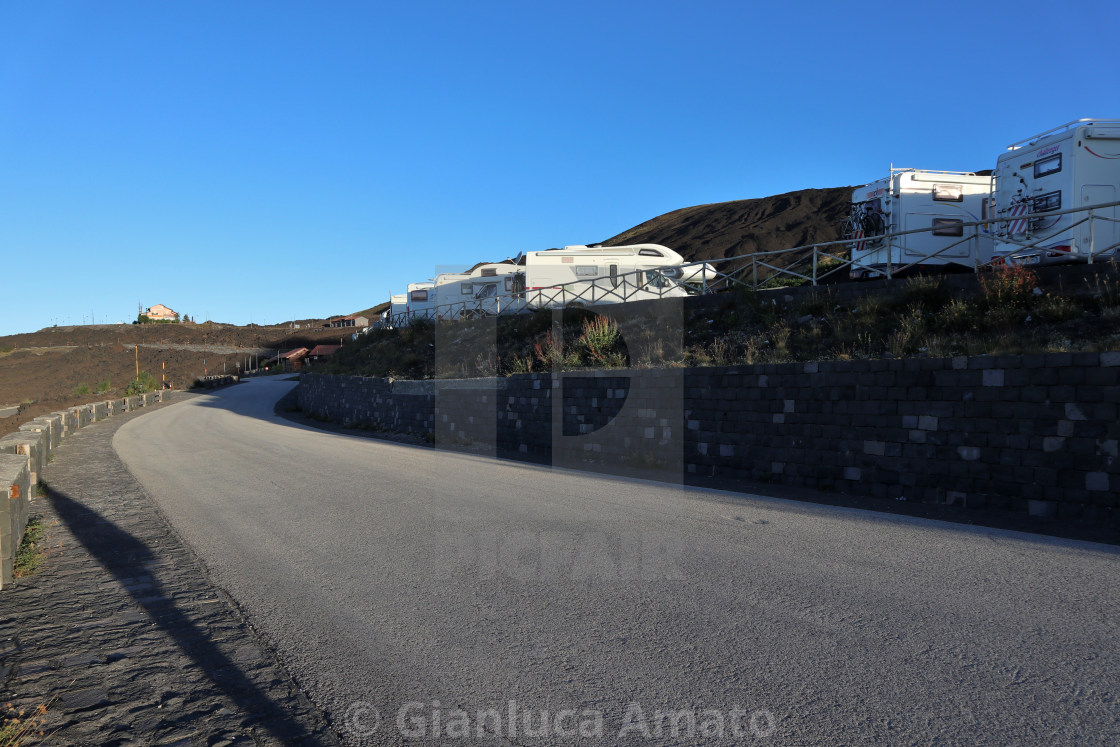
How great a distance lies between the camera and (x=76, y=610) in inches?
189

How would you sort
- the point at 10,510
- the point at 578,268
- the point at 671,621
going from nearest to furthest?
the point at 671,621 < the point at 10,510 < the point at 578,268

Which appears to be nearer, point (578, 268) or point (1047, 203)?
point (1047, 203)

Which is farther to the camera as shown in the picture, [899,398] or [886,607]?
[899,398]

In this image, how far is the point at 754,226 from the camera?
259 feet

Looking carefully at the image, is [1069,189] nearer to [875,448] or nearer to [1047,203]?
[1047,203]

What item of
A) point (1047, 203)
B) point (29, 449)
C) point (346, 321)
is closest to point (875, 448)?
point (1047, 203)

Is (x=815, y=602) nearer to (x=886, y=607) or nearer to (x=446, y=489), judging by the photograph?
(x=886, y=607)

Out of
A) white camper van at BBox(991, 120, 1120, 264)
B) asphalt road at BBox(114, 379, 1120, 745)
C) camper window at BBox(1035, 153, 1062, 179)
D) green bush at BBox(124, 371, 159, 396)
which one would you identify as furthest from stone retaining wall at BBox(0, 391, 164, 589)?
green bush at BBox(124, 371, 159, 396)

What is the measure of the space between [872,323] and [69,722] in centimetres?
1175

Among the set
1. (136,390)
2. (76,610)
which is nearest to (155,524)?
(76,610)

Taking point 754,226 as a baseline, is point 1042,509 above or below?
below

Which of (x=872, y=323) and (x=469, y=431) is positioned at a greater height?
(x=872, y=323)

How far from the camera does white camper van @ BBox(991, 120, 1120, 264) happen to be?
44.4 ft

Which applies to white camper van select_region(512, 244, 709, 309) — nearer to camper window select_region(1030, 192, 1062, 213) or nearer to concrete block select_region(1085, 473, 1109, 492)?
camper window select_region(1030, 192, 1062, 213)
